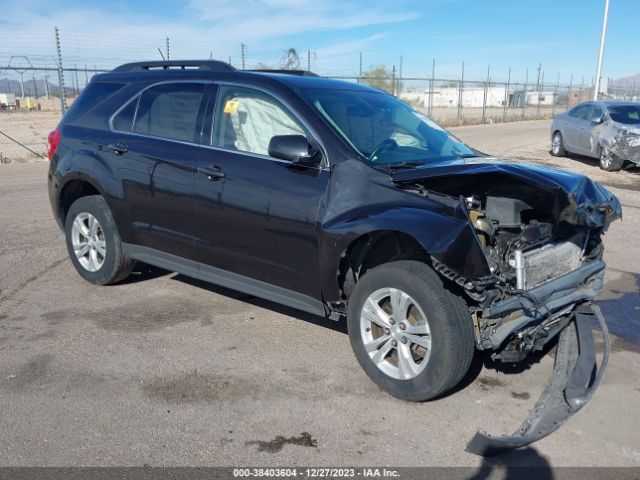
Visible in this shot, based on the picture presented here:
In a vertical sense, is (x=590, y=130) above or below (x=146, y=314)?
above

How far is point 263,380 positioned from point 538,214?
2099 mm

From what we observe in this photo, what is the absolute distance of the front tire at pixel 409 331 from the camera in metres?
3.43

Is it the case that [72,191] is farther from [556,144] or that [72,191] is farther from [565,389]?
[556,144]

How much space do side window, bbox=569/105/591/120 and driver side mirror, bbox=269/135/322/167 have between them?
1280 centimetres

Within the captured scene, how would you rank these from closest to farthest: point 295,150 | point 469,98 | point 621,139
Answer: point 295,150 → point 621,139 → point 469,98

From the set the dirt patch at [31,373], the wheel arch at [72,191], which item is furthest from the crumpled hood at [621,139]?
the dirt patch at [31,373]

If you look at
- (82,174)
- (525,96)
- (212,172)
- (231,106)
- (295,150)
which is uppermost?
(231,106)

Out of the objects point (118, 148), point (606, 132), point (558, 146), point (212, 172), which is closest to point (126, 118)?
point (118, 148)

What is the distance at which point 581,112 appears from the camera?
49.6 ft

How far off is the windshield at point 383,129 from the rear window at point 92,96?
2129 millimetres

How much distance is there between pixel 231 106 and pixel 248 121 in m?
0.21

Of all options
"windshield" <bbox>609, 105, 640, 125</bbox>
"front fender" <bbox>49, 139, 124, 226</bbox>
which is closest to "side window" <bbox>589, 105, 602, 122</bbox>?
"windshield" <bbox>609, 105, 640, 125</bbox>

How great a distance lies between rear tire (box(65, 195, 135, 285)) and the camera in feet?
17.9

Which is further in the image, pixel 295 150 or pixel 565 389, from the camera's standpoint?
pixel 295 150
